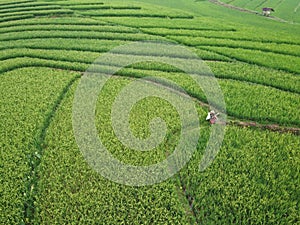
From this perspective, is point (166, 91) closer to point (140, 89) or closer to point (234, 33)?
point (140, 89)

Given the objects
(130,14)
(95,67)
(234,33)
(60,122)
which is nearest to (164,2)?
(130,14)

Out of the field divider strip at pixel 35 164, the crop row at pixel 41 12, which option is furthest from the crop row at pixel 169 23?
the field divider strip at pixel 35 164

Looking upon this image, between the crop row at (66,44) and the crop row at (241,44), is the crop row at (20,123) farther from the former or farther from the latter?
the crop row at (241,44)

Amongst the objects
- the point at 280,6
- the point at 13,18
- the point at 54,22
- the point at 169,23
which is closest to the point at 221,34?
the point at 169,23

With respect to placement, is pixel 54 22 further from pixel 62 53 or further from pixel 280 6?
pixel 280 6

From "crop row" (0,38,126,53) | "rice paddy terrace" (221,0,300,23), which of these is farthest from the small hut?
"crop row" (0,38,126,53)
